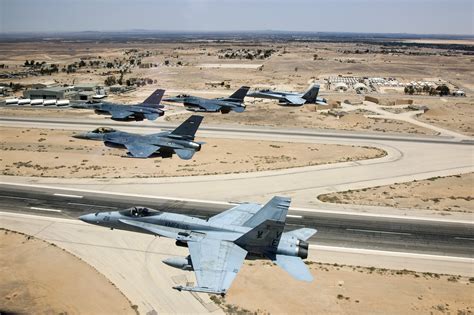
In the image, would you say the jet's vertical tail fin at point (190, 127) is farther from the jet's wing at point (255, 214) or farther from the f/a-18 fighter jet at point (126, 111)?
the jet's wing at point (255, 214)

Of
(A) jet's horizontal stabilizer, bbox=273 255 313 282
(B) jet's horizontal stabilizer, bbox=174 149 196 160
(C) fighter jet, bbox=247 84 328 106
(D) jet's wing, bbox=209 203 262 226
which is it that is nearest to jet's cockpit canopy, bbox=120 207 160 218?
(D) jet's wing, bbox=209 203 262 226

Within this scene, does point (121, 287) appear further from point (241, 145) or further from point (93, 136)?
point (241, 145)

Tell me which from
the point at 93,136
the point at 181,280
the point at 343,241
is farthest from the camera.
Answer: the point at 93,136

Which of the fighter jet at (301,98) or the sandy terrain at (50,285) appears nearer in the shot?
the sandy terrain at (50,285)

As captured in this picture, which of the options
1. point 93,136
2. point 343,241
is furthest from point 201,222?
point 93,136

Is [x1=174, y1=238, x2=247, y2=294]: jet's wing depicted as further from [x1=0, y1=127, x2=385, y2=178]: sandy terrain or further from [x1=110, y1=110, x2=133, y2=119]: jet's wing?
[x1=110, y1=110, x2=133, y2=119]: jet's wing

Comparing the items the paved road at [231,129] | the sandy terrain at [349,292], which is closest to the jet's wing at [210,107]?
the paved road at [231,129]

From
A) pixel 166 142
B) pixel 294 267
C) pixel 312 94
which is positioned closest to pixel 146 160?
pixel 166 142
